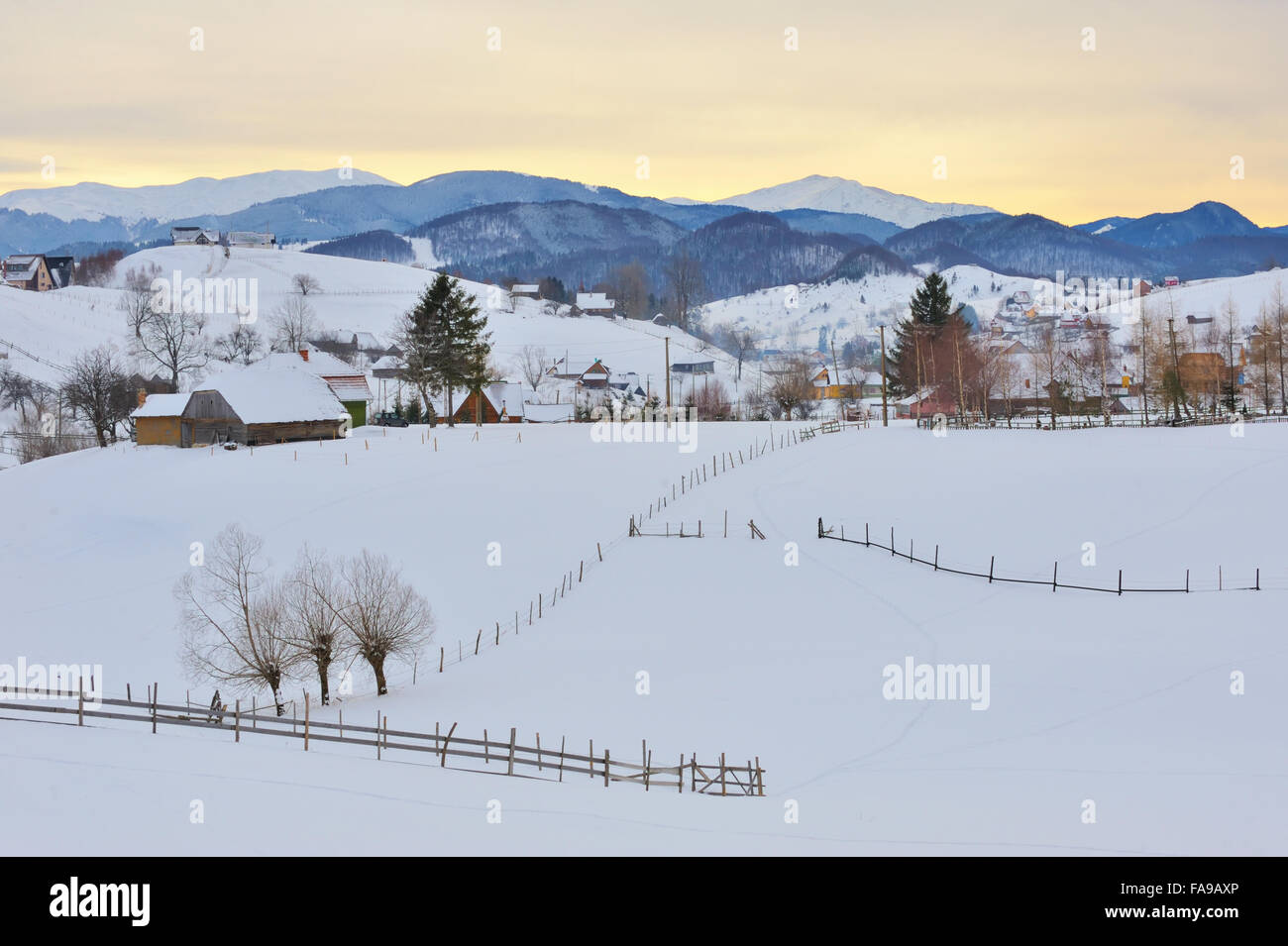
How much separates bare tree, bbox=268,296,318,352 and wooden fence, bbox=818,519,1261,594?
9135 cm

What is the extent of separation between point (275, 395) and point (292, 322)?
8062cm

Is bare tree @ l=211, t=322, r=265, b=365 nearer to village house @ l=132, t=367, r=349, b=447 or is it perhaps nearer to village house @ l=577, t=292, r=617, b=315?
village house @ l=132, t=367, r=349, b=447

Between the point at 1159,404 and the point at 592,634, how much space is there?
67.0m

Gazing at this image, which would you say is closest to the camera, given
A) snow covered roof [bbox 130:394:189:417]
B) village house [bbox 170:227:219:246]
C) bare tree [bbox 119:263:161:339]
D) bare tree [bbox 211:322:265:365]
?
snow covered roof [bbox 130:394:189:417]

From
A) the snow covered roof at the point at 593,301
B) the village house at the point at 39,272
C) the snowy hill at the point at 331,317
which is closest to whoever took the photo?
the snowy hill at the point at 331,317

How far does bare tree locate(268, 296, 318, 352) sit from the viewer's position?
417 ft

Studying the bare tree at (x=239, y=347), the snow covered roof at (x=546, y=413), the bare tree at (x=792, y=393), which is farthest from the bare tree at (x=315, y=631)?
the bare tree at (x=239, y=347)

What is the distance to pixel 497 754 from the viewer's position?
23.1 m

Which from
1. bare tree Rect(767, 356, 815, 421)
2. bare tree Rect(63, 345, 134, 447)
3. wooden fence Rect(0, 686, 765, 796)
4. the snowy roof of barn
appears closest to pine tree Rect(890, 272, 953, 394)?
bare tree Rect(767, 356, 815, 421)

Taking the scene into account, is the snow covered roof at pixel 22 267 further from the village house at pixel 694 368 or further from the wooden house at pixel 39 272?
the village house at pixel 694 368

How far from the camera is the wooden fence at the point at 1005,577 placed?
113 ft
